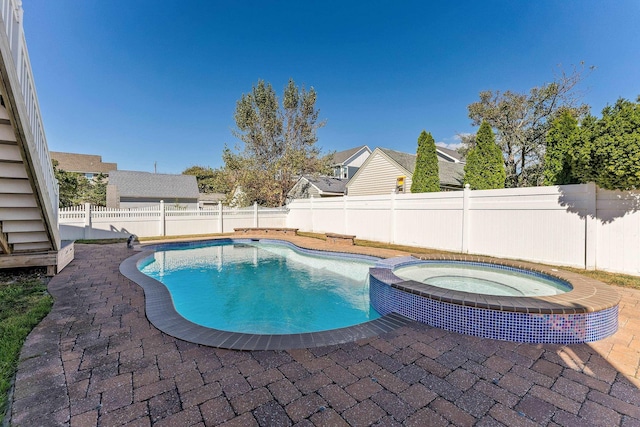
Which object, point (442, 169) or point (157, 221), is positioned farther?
point (442, 169)

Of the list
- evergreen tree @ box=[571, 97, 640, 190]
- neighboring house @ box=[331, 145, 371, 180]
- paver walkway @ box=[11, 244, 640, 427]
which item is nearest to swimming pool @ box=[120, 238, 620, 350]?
paver walkway @ box=[11, 244, 640, 427]

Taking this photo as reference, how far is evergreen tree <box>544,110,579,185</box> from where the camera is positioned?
707 centimetres

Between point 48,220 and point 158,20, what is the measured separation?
9.05 metres

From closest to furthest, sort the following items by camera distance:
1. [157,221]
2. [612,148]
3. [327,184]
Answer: [612,148] < [157,221] < [327,184]

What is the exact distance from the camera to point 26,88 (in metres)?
3.26

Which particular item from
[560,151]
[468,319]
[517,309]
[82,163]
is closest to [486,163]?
[560,151]

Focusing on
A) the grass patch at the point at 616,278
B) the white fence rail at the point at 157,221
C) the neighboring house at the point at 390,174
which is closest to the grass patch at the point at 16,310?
the white fence rail at the point at 157,221

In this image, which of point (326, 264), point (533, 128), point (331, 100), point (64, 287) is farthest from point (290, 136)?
point (64, 287)

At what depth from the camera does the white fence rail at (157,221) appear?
36.9ft

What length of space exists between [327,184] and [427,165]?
997 centimetres

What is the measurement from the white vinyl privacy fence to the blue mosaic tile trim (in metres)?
3.59

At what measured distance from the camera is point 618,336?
120 inches

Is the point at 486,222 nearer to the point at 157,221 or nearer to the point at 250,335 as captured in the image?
the point at 250,335

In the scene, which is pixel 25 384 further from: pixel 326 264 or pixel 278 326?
pixel 326 264
